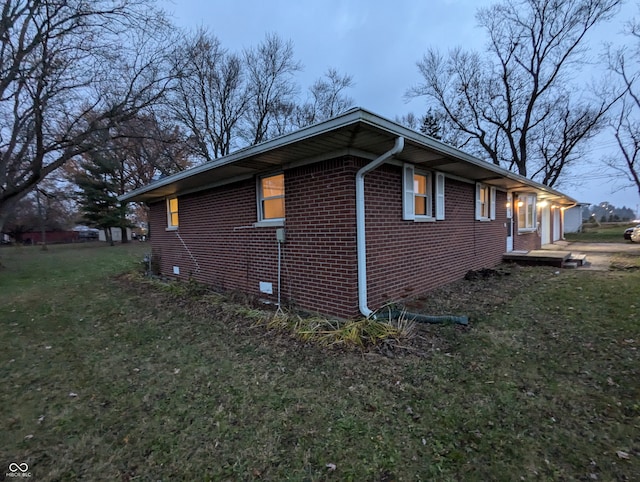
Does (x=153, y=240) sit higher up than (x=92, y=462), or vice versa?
(x=153, y=240)

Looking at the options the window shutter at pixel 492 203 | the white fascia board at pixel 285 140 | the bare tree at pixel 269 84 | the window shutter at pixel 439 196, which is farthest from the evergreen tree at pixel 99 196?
the window shutter at pixel 492 203

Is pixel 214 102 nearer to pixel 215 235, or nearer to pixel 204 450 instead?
pixel 215 235

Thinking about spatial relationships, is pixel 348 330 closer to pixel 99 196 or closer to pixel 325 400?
pixel 325 400

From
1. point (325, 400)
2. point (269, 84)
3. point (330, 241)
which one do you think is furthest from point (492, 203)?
point (269, 84)

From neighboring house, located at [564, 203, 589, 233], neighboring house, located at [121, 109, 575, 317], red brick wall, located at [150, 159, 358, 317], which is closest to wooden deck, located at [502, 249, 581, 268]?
neighboring house, located at [121, 109, 575, 317]

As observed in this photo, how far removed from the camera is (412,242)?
575cm

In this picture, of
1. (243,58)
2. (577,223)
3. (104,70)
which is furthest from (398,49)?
(577,223)

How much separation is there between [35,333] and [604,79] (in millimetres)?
31393

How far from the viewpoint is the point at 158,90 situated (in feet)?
38.3

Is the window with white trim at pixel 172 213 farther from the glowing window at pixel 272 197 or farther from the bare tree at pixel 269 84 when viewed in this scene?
the bare tree at pixel 269 84

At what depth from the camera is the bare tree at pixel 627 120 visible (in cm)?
1989

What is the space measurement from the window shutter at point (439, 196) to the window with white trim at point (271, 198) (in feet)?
10.7

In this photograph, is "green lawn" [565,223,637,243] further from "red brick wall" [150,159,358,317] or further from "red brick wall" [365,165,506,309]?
"red brick wall" [150,159,358,317]

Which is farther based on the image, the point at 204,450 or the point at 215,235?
the point at 215,235
